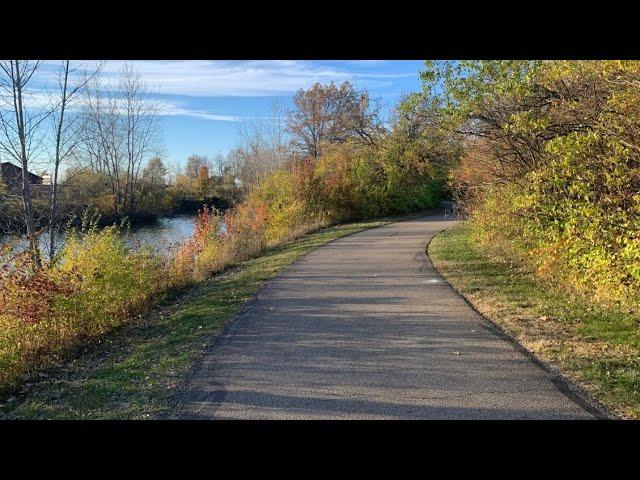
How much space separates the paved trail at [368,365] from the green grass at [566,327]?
1.02 ft

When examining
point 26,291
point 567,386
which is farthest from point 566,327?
point 26,291

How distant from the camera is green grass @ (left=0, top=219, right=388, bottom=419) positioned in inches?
178

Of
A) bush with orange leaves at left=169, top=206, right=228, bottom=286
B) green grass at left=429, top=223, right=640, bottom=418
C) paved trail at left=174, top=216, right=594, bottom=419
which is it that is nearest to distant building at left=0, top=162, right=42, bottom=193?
bush with orange leaves at left=169, top=206, right=228, bottom=286

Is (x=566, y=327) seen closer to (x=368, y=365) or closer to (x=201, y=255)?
(x=368, y=365)

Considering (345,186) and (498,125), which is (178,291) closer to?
(498,125)

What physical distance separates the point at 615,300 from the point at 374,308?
12.5 ft

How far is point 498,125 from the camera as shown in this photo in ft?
36.1

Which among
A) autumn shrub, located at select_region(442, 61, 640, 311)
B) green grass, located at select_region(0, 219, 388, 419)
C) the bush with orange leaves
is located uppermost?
autumn shrub, located at select_region(442, 61, 640, 311)

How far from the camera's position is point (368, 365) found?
5.21 meters

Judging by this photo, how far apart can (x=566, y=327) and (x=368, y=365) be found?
3.16 meters

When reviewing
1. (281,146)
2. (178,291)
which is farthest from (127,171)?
(178,291)

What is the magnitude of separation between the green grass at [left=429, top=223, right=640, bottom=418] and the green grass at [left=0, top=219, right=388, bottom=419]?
423cm

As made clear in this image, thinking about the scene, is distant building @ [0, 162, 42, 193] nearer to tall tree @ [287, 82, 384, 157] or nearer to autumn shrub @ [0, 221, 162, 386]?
autumn shrub @ [0, 221, 162, 386]

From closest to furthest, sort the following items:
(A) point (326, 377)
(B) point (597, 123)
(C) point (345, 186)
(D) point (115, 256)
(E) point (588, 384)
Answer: (E) point (588, 384) → (A) point (326, 377) → (B) point (597, 123) → (D) point (115, 256) → (C) point (345, 186)
